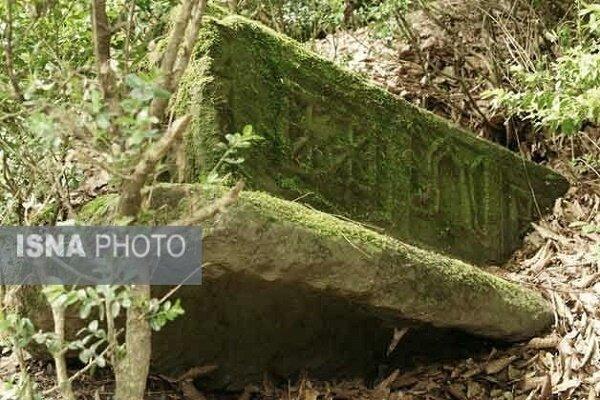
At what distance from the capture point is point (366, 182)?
13.8 feet

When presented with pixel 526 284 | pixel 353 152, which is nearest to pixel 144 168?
pixel 353 152

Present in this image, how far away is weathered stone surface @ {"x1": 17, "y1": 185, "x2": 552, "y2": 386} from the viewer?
281 cm

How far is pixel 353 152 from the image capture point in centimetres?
419

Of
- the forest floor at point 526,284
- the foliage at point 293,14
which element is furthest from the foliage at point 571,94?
the foliage at point 293,14

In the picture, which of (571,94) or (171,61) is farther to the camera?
(571,94)

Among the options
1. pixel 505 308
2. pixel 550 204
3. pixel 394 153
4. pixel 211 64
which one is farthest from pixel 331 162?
pixel 550 204

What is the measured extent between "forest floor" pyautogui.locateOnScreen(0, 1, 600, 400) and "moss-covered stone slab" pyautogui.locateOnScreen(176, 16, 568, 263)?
0.25m

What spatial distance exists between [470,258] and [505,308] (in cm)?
102

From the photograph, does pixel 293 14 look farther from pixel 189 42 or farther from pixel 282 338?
pixel 189 42

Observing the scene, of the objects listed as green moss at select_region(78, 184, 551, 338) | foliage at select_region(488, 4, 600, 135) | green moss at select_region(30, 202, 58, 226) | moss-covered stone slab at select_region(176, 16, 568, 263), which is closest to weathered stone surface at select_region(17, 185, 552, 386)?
green moss at select_region(78, 184, 551, 338)

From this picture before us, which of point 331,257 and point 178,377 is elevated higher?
point 331,257

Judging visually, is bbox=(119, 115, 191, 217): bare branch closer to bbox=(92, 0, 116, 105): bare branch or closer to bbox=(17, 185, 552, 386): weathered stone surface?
bbox=(92, 0, 116, 105): bare branch

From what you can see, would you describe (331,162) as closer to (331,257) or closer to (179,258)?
(331,257)

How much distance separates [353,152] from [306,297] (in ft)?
A: 3.31
